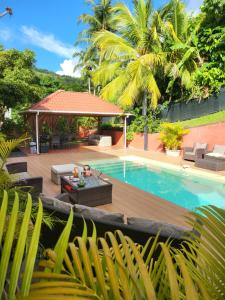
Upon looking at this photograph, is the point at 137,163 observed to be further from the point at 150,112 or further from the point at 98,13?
the point at 98,13

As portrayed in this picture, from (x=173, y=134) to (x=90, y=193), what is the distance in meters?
9.30

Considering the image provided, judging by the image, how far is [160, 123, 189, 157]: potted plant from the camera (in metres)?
Result: 14.2

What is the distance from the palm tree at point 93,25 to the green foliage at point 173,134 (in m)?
15.0

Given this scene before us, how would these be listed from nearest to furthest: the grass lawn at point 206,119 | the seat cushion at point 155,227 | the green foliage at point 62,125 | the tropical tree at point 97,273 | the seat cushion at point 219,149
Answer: the tropical tree at point 97,273, the seat cushion at point 155,227, the seat cushion at point 219,149, the grass lawn at point 206,119, the green foliage at point 62,125

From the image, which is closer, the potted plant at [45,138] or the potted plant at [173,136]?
the potted plant at [173,136]

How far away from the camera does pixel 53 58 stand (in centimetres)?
4812

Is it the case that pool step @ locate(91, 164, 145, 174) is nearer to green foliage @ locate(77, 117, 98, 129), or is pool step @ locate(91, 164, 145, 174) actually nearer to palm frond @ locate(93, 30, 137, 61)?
palm frond @ locate(93, 30, 137, 61)

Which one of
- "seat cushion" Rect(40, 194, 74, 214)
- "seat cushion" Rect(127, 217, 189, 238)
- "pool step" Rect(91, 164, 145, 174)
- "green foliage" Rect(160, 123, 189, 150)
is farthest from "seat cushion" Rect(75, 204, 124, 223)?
"green foliage" Rect(160, 123, 189, 150)

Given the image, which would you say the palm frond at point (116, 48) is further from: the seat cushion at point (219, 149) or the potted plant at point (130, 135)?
the seat cushion at point (219, 149)

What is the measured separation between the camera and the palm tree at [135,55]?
15938 millimetres

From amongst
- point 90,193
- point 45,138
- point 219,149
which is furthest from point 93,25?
point 90,193

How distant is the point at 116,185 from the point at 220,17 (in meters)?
13.1

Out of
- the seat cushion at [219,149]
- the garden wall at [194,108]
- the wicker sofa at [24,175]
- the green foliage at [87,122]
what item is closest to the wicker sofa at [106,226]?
the wicker sofa at [24,175]

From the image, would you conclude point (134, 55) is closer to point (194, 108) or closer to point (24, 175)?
point (194, 108)
